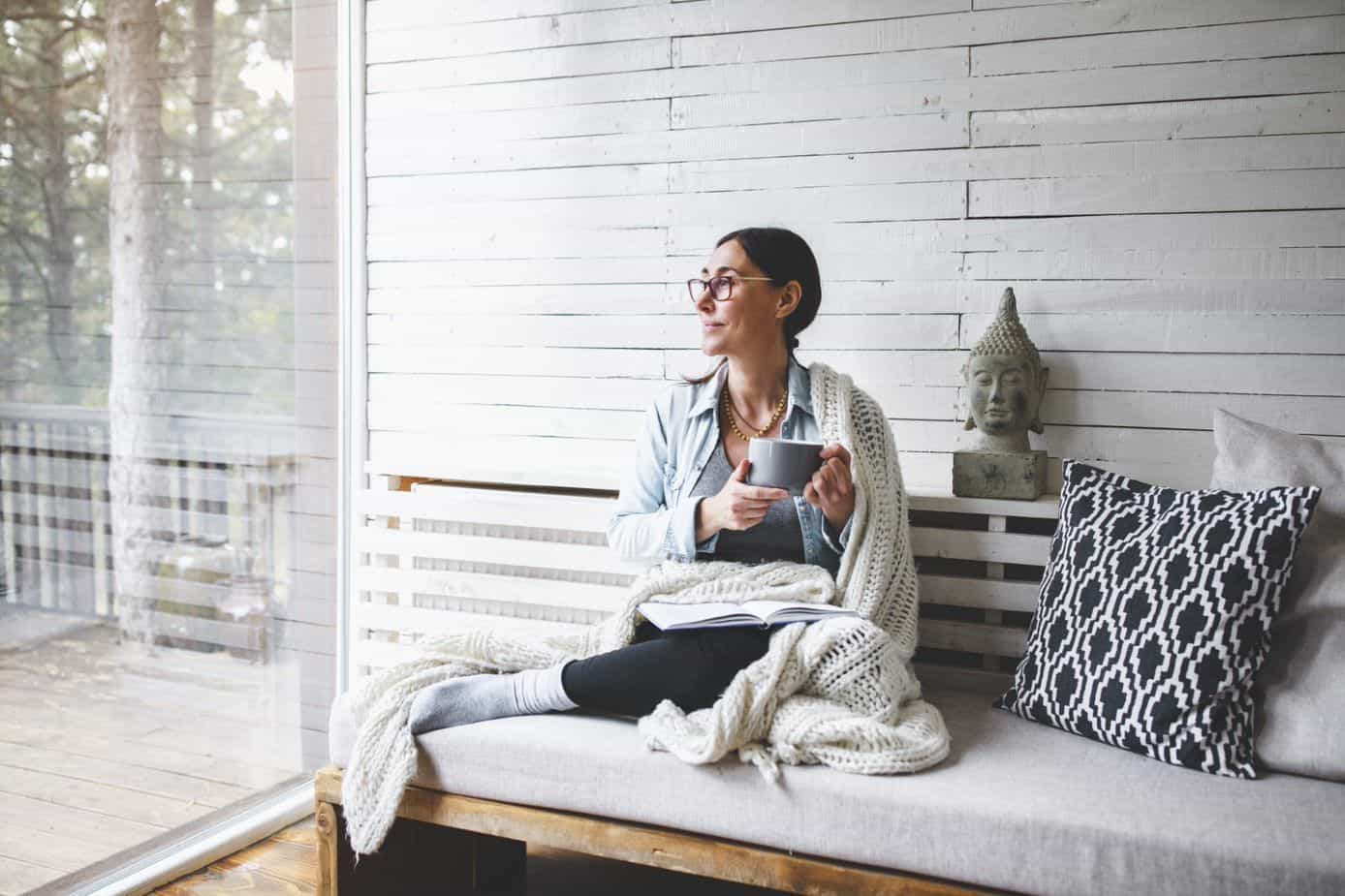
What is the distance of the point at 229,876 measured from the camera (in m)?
2.14

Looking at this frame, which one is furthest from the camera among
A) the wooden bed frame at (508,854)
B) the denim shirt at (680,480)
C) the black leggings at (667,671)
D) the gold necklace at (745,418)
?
A: the gold necklace at (745,418)

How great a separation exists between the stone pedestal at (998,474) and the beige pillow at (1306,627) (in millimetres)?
345

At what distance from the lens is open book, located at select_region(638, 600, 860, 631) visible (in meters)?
1.71

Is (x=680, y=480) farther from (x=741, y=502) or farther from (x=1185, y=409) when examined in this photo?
(x=1185, y=409)

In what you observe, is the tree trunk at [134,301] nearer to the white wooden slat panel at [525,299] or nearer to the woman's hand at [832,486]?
the white wooden slat panel at [525,299]

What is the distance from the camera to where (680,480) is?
205 centimetres

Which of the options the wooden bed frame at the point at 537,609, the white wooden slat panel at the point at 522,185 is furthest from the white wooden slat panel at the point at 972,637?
the white wooden slat panel at the point at 522,185

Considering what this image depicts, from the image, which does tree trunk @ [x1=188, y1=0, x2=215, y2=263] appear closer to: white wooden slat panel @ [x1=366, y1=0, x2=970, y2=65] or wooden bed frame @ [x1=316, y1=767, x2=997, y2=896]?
white wooden slat panel @ [x1=366, y1=0, x2=970, y2=65]

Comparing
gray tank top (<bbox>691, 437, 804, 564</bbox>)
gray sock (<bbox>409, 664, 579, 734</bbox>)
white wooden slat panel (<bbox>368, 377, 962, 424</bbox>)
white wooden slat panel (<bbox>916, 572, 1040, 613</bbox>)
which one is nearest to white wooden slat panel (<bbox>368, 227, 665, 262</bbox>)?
white wooden slat panel (<bbox>368, 377, 962, 424</bbox>)

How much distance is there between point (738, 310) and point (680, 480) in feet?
1.13

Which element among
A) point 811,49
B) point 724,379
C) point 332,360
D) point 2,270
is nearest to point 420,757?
point 724,379

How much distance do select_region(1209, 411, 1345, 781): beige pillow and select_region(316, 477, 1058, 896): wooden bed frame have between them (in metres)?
0.37

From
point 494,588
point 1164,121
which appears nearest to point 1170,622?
point 1164,121

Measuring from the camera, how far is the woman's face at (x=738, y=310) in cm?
201
